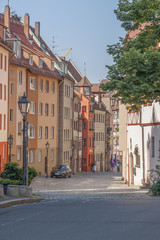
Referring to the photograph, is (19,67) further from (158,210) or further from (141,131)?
(158,210)

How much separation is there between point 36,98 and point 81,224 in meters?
53.6

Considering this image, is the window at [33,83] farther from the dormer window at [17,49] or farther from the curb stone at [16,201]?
the curb stone at [16,201]

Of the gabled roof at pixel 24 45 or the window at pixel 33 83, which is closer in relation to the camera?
the gabled roof at pixel 24 45

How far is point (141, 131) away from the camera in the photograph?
43.3m

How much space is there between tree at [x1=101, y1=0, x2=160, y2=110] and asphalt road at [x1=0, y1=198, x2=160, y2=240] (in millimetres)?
10054

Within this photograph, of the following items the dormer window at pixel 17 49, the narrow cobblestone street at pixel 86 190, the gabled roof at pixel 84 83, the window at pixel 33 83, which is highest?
the gabled roof at pixel 84 83

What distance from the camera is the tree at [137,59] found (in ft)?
81.6

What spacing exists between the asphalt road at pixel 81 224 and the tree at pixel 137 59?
10.1m

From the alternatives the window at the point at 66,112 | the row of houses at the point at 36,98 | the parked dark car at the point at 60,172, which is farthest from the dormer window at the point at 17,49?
the window at the point at 66,112

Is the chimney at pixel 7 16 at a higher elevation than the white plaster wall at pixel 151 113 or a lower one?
higher

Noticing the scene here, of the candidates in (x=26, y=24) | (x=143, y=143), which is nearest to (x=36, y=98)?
(x=26, y=24)

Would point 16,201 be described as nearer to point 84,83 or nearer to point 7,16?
point 7,16

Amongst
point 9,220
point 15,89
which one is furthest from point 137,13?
point 15,89

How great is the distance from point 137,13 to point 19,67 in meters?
35.7
